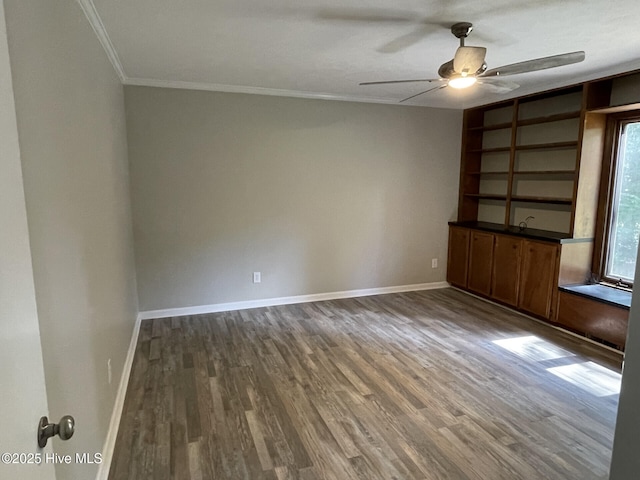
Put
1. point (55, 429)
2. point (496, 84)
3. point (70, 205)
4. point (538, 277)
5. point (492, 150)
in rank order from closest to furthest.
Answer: point (55, 429), point (70, 205), point (496, 84), point (538, 277), point (492, 150)

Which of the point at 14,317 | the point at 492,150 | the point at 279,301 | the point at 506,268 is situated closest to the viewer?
the point at 14,317

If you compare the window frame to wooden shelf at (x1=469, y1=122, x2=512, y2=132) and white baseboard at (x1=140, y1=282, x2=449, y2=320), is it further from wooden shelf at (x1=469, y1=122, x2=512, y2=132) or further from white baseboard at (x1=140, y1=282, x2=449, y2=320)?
white baseboard at (x1=140, y1=282, x2=449, y2=320)

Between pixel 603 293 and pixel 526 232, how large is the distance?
97 cm

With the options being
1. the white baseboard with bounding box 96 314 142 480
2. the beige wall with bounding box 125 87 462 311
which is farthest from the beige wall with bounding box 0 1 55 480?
the beige wall with bounding box 125 87 462 311

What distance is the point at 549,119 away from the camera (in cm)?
404

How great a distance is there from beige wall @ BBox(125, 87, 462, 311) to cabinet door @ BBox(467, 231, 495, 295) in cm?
50

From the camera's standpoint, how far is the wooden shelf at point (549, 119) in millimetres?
3818

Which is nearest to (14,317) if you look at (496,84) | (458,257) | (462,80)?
(462,80)

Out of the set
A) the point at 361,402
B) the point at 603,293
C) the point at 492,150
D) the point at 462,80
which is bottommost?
the point at 361,402

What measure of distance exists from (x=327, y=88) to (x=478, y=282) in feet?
9.69

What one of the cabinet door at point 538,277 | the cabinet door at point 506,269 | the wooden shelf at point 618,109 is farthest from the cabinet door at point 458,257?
the wooden shelf at point 618,109

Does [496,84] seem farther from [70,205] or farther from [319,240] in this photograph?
[70,205]

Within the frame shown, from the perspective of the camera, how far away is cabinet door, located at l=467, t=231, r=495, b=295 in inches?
182

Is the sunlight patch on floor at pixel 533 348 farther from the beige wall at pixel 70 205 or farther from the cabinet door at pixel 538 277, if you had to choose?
the beige wall at pixel 70 205
